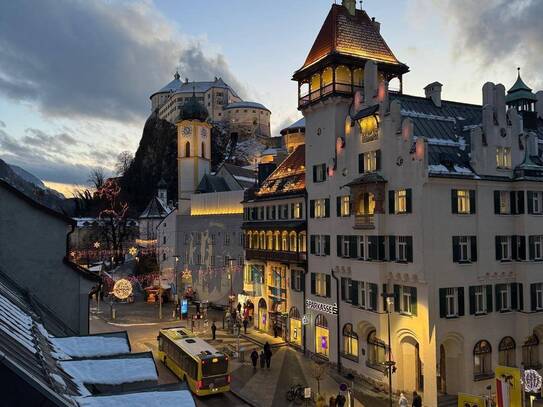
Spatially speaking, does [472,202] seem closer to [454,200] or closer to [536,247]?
[454,200]

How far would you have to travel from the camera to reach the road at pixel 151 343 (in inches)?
1113

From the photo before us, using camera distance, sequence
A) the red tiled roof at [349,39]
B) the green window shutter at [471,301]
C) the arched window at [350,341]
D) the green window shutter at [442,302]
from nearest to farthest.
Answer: the green window shutter at [442,302]
the green window shutter at [471,301]
the arched window at [350,341]
the red tiled roof at [349,39]

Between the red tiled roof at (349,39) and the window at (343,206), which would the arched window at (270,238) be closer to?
the window at (343,206)

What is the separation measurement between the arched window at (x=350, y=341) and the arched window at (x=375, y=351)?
1.40m

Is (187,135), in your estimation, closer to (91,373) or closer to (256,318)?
(256,318)

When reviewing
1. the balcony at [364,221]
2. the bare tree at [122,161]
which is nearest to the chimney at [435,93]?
the balcony at [364,221]

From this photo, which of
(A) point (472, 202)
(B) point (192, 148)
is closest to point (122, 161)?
(B) point (192, 148)

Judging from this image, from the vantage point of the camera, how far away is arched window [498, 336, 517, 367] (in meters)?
29.8

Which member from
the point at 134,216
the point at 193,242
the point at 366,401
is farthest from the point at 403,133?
the point at 134,216

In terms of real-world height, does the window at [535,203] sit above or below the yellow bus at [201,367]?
above

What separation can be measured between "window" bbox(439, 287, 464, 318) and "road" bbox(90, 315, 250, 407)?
12724 millimetres

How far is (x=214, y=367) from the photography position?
28625 millimetres

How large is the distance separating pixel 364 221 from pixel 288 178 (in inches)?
589

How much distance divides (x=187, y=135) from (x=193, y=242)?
3072cm
